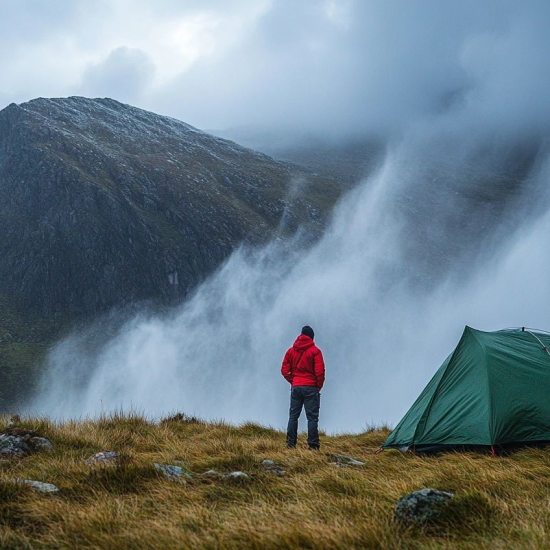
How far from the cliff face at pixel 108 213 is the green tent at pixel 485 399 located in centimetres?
9611

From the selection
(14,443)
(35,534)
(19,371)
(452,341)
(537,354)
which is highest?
(452,341)

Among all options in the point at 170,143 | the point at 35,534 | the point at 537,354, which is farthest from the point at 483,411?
the point at 170,143

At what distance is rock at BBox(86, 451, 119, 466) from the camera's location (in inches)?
265

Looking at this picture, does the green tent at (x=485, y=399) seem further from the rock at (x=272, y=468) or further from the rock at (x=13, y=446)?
the rock at (x=13, y=446)

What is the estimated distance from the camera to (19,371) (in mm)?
82312

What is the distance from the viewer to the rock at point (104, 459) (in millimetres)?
6730

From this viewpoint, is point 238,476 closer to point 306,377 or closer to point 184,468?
point 184,468

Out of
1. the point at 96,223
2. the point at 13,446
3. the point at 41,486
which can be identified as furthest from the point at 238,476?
the point at 96,223

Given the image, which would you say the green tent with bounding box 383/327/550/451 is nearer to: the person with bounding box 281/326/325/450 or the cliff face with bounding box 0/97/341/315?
the person with bounding box 281/326/325/450

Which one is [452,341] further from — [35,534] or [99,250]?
[35,534]

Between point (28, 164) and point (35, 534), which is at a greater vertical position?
point (28, 164)

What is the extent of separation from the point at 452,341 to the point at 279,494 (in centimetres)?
11708

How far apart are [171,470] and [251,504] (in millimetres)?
2180

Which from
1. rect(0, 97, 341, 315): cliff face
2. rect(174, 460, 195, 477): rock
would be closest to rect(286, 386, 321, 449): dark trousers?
rect(174, 460, 195, 477): rock
